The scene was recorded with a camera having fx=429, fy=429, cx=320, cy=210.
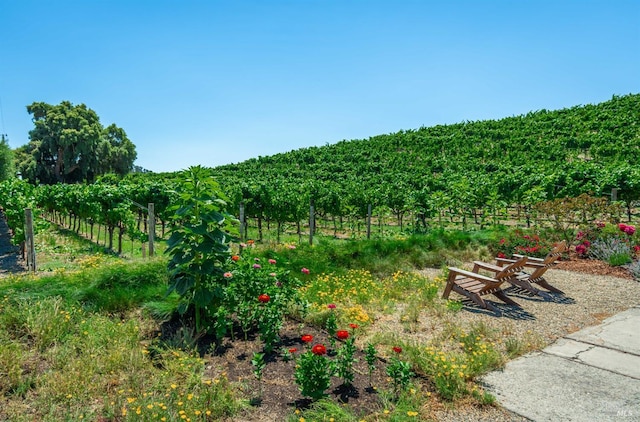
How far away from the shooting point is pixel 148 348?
4.09m

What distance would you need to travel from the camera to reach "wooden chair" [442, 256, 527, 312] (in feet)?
19.6

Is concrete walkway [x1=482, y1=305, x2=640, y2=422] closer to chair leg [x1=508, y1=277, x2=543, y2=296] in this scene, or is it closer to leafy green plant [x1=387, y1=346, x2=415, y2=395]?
leafy green plant [x1=387, y1=346, x2=415, y2=395]

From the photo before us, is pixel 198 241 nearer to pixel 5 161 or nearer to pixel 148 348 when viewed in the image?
pixel 148 348

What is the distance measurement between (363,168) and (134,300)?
3682 cm

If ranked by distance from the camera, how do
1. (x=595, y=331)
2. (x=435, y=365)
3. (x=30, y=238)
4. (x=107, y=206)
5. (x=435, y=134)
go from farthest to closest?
1. (x=435, y=134)
2. (x=107, y=206)
3. (x=30, y=238)
4. (x=595, y=331)
5. (x=435, y=365)

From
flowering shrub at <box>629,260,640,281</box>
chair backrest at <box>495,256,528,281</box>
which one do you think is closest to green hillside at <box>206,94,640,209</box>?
flowering shrub at <box>629,260,640,281</box>

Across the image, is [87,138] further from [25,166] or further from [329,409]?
[329,409]

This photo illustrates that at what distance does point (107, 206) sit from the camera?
1337cm

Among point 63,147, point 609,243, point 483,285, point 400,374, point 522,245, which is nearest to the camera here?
point 400,374

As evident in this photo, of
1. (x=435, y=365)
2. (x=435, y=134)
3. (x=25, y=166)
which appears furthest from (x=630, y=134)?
(x=25, y=166)

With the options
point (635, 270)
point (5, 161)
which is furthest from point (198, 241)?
point (5, 161)

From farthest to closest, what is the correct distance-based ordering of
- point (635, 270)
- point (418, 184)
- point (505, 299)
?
point (418, 184) → point (635, 270) → point (505, 299)

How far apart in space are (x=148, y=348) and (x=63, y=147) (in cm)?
4757

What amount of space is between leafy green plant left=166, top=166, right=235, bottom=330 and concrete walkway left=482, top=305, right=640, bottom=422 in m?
2.68
